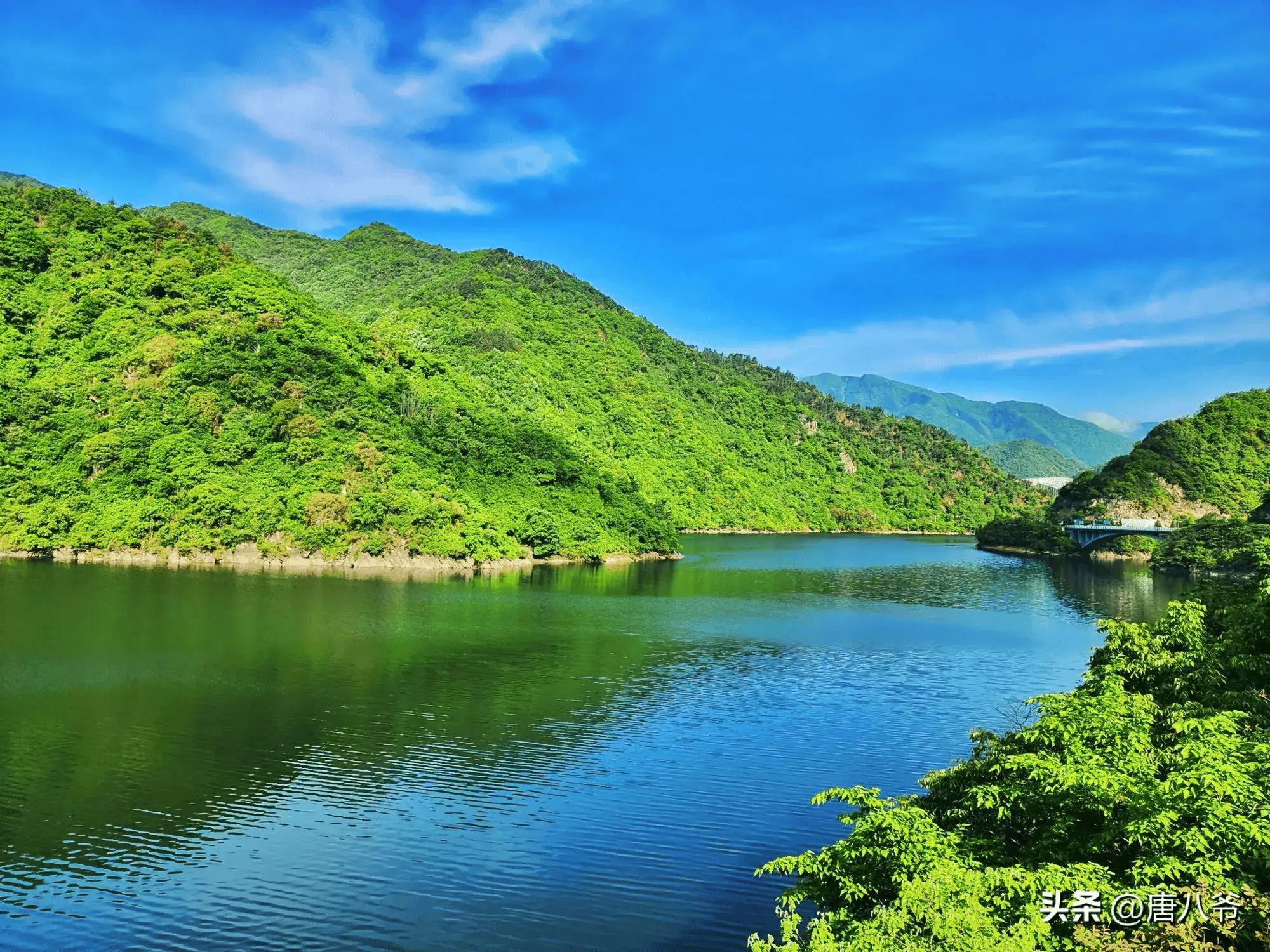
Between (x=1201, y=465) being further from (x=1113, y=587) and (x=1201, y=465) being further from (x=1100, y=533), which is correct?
(x=1113, y=587)

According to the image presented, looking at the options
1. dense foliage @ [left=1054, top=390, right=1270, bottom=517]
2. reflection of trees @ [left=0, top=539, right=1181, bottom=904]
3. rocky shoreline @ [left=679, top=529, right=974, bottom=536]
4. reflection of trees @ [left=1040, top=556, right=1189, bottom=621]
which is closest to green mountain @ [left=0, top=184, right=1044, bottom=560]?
reflection of trees @ [left=0, top=539, right=1181, bottom=904]

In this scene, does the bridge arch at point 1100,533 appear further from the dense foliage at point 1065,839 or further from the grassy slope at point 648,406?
the dense foliage at point 1065,839

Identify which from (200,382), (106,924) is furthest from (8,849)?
(200,382)

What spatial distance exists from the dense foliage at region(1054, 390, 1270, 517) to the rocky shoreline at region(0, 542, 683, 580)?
3947 inches

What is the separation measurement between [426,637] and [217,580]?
2561 cm

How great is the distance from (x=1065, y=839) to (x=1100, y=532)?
392 ft

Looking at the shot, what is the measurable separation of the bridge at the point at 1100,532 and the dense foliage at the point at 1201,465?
944 centimetres

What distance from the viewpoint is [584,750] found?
2595cm

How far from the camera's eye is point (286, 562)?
71.8 m

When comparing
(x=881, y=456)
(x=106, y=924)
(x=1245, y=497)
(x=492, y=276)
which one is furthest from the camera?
(x=881, y=456)

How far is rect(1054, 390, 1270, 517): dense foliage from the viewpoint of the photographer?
127688mm

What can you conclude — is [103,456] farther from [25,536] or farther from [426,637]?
[426,637]

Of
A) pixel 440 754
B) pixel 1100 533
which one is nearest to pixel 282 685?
pixel 440 754

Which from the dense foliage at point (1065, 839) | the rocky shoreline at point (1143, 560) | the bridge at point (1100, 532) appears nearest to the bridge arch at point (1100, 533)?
the bridge at point (1100, 532)
